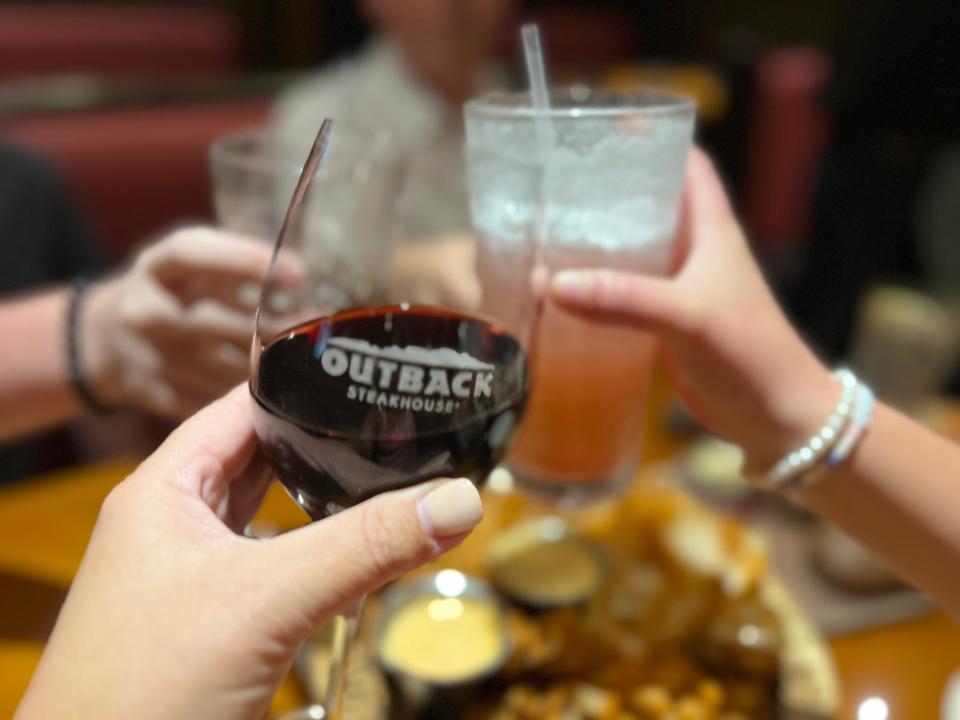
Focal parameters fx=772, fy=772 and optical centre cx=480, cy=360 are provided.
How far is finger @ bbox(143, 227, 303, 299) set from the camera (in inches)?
33.0

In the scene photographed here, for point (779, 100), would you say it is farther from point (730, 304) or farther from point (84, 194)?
point (730, 304)

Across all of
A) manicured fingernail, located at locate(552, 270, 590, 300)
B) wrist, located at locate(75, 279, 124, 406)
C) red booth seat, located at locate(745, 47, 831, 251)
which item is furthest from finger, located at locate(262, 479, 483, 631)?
red booth seat, located at locate(745, 47, 831, 251)

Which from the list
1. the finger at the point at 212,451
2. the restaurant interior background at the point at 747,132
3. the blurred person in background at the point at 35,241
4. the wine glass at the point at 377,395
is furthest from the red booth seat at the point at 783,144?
the finger at the point at 212,451

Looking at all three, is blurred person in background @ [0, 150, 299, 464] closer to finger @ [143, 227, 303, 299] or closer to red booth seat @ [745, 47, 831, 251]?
finger @ [143, 227, 303, 299]

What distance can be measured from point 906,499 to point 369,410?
1.62ft

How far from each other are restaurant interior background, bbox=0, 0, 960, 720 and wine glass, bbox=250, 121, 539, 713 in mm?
423

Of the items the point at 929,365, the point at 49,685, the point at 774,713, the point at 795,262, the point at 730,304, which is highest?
the point at 730,304

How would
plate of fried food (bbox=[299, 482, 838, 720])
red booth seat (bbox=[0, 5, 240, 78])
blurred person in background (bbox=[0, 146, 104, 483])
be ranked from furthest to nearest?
red booth seat (bbox=[0, 5, 240, 78]) < blurred person in background (bbox=[0, 146, 104, 483]) < plate of fried food (bbox=[299, 482, 838, 720])

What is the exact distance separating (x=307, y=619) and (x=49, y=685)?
0.14 meters

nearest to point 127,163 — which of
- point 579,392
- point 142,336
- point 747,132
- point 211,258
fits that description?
point 142,336

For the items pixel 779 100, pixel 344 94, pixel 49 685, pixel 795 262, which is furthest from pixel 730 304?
pixel 779 100

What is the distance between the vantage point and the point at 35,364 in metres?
1.06

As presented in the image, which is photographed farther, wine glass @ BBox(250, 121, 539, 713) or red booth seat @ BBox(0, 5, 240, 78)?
red booth seat @ BBox(0, 5, 240, 78)

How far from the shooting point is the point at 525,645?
0.85 metres
